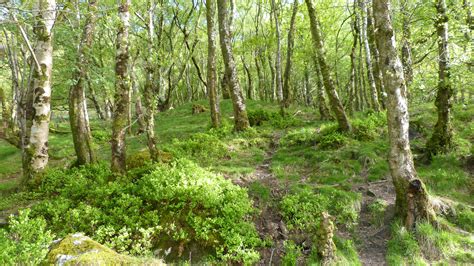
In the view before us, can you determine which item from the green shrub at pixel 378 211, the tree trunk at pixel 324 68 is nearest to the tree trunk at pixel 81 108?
the tree trunk at pixel 324 68

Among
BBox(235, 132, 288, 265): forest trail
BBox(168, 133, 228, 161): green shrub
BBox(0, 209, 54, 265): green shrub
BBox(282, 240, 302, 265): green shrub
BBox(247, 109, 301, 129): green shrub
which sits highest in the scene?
BBox(247, 109, 301, 129): green shrub

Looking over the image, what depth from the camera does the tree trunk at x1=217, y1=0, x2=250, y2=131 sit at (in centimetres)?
1270

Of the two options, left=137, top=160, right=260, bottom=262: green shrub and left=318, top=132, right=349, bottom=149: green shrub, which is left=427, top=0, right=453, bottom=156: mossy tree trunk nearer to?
left=318, top=132, right=349, bottom=149: green shrub

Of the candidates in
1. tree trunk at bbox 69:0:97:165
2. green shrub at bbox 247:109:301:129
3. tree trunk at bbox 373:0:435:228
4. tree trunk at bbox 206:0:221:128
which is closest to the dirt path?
tree trunk at bbox 373:0:435:228

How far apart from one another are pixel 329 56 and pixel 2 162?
26723 millimetres

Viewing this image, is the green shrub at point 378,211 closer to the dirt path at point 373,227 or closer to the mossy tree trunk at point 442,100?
the dirt path at point 373,227

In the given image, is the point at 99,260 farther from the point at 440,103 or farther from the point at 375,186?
the point at 440,103

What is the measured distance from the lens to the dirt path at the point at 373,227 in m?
6.24

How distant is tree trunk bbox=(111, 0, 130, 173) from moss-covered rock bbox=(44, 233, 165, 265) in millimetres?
3770

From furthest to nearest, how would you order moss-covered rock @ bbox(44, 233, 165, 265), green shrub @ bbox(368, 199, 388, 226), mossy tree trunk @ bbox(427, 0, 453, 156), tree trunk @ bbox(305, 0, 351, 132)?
tree trunk @ bbox(305, 0, 351, 132) < mossy tree trunk @ bbox(427, 0, 453, 156) < green shrub @ bbox(368, 199, 388, 226) < moss-covered rock @ bbox(44, 233, 165, 265)

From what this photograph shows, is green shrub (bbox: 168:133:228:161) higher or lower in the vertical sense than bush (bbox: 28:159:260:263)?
higher

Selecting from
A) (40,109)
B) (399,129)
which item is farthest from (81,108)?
(399,129)

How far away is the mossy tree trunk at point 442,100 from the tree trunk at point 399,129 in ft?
8.04

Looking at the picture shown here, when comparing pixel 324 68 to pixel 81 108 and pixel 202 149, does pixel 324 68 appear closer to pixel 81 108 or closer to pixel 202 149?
pixel 202 149
